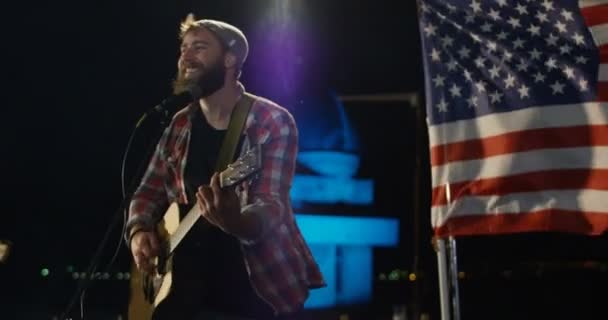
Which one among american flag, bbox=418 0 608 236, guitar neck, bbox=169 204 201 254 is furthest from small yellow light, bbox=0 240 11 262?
american flag, bbox=418 0 608 236

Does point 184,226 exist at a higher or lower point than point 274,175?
lower

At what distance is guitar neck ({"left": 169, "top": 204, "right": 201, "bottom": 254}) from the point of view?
311 cm

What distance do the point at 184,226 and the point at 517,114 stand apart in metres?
1.64

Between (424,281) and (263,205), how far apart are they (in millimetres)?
6136

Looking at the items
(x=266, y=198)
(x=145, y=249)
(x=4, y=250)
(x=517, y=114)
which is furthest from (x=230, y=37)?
(x=4, y=250)

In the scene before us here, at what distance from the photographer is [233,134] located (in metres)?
3.31

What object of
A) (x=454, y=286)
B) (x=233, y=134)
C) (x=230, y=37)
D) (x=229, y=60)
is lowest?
(x=454, y=286)

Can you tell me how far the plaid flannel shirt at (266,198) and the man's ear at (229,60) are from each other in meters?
0.25

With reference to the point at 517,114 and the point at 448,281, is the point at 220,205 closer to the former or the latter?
the point at 448,281

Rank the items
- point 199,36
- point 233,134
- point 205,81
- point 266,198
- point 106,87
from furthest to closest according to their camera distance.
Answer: point 106,87
point 199,36
point 205,81
point 233,134
point 266,198

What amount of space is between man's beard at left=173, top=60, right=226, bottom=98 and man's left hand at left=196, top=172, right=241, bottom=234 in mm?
656

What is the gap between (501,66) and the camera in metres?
3.33

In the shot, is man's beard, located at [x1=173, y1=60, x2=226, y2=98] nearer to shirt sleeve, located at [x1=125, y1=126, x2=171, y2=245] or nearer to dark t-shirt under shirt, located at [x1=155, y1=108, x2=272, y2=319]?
shirt sleeve, located at [x1=125, y1=126, x2=171, y2=245]

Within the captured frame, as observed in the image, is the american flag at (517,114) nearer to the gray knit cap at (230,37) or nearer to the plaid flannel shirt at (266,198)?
the plaid flannel shirt at (266,198)
